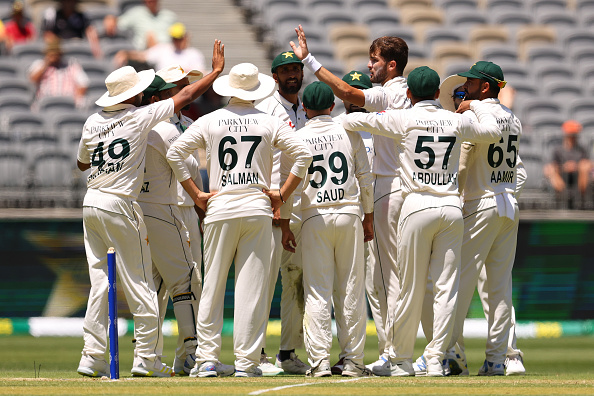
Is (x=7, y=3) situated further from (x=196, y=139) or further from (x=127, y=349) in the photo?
(x=196, y=139)

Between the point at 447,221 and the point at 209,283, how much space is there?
1995 millimetres

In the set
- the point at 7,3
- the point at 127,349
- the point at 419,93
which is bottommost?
the point at 127,349

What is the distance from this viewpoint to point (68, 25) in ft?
52.1

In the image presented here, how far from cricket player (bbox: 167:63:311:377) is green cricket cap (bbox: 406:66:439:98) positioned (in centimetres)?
106

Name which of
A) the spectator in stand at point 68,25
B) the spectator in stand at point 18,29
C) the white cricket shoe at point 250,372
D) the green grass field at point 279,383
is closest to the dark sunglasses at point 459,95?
the green grass field at point 279,383

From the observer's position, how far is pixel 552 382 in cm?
743

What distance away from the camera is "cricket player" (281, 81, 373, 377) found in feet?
25.6

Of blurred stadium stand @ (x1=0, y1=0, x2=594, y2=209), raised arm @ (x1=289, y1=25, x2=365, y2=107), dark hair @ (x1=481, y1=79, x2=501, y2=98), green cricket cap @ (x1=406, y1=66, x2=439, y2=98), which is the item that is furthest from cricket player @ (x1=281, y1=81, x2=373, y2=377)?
blurred stadium stand @ (x1=0, y1=0, x2=594, y2=209)

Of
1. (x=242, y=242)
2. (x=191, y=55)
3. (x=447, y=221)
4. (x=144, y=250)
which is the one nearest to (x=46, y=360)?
(x=144, y=250)

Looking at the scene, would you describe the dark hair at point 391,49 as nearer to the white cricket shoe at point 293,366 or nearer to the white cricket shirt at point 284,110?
the white cricket shirt at point 284,110

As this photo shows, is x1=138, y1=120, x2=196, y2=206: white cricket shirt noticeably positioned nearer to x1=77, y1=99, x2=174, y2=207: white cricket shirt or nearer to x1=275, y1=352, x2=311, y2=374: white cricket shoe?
x1=77, y1=99, x2=174, y2=207: white cricket shirt

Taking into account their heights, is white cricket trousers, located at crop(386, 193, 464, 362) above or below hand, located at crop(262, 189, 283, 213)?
below

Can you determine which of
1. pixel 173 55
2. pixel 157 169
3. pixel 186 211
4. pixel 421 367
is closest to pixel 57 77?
pixel 173 55

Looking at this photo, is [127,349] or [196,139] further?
[127,349]
